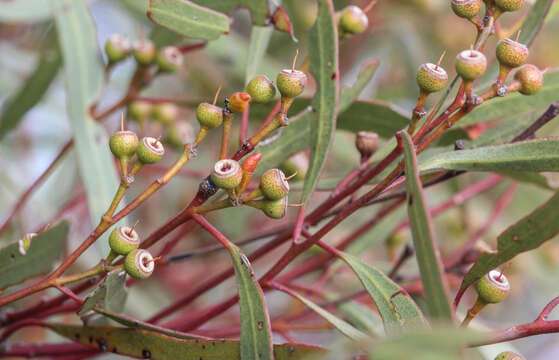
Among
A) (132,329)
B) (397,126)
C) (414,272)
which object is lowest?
(414,272)

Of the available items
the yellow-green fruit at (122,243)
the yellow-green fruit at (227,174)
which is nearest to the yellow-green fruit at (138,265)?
the yellow-green fruit at (122,243)

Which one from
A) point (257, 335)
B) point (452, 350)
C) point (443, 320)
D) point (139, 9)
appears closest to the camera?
point (452, 350)

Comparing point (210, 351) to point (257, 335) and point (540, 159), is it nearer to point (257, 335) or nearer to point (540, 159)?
point (257, 335)

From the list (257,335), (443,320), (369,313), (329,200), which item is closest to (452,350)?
(443,320)

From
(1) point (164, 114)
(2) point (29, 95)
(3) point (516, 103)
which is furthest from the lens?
(1) point (164, 114)

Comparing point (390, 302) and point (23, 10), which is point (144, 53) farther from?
point (390, 302)

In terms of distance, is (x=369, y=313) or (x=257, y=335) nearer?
(x=257, y=335)

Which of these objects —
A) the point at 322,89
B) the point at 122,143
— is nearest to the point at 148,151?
the point at 122,143

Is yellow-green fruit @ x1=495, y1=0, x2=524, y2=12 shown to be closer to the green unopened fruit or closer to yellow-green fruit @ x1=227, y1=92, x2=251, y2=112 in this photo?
the green unopened fruit
